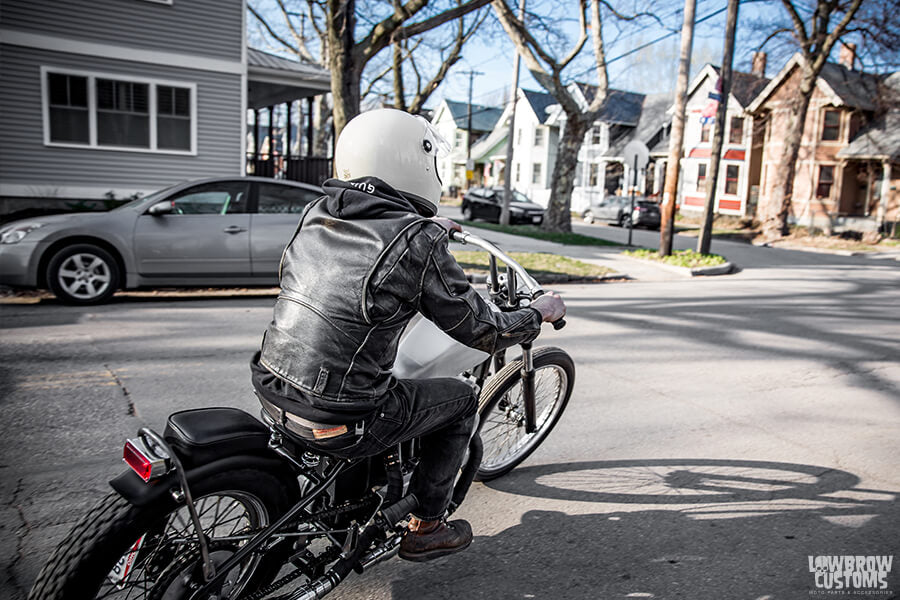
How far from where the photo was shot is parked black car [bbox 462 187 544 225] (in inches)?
1205

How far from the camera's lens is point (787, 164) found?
27.4 m

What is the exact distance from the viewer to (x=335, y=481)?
8.20 feet

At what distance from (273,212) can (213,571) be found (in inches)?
301

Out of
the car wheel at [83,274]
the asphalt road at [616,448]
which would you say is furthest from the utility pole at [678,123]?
the car wheel at [83,274]

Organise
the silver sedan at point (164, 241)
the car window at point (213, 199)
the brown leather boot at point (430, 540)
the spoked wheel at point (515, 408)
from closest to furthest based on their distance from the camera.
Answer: the brown leather boot at point (430, 540) → the spoked wheel at point (515, 408) → the silver sedan at point (164, 241) → the car window at point (213, 199)

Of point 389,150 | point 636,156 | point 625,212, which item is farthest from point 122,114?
point 625,212

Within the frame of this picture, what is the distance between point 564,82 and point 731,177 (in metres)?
22.4

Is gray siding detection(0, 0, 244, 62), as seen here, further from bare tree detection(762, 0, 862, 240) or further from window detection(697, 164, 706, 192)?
window detection(697, 164, 706, 192)

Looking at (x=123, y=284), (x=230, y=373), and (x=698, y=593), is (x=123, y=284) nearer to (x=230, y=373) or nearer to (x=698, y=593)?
(x=230, y=373)

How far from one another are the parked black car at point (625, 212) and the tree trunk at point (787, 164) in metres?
5.82

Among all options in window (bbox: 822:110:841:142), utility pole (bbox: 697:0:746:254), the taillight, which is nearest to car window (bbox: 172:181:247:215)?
the taillight

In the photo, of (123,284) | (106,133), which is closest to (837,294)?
(123,284)

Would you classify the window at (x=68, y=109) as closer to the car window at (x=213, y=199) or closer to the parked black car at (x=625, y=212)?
the car window at (x=213, y=199)

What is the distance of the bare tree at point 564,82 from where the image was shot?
20781 millimetres
